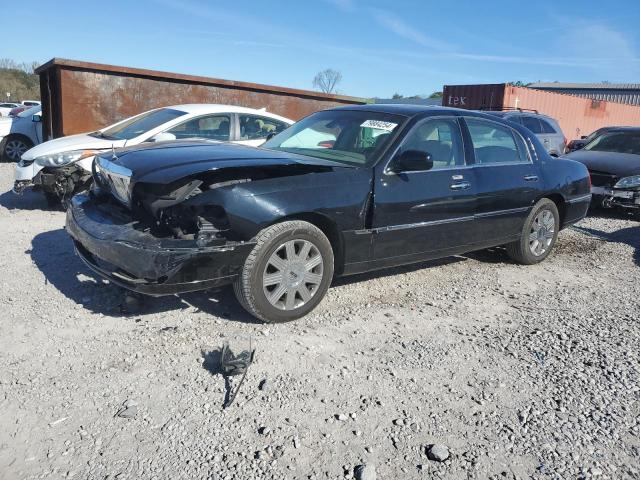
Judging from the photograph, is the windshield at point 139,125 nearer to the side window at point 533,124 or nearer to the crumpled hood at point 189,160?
the crumpled hood at point 189,160

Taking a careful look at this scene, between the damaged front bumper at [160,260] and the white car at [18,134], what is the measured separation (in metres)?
9.96

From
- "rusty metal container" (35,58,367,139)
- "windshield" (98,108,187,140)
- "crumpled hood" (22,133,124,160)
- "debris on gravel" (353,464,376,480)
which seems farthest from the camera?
"rusty metal container" (35,58,367,139)

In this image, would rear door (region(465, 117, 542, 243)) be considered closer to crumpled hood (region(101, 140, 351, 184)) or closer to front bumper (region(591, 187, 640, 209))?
crumpled hood (region(101, 140, 351, 184))

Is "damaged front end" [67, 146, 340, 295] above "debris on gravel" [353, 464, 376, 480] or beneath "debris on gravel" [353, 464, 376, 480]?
above

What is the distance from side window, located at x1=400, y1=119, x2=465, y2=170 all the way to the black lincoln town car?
0.01 metres

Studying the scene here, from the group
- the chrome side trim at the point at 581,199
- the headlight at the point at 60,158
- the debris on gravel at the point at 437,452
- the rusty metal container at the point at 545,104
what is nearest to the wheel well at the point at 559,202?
the chrome side trim at the point at 581,199

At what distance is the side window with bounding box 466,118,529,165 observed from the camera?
509 cm

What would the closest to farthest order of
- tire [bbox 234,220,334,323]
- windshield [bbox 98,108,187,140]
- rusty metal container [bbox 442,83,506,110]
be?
tire [bbox 234,220,334,323] → windshield [bbox 98,108,187,140] → rusty metal container [bbox 442,83,506,110]

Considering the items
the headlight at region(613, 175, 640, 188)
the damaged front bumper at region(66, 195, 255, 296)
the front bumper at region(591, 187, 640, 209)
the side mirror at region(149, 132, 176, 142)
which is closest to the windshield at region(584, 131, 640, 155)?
the headlight at region(613, 175, 640, 188)

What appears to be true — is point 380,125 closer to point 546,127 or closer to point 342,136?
point 342,136

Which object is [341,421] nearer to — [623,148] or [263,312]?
[263,312]

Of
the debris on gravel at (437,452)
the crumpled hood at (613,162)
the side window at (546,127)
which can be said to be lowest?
the debris on gravel at (437,452)

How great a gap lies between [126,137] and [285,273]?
427 centimetres

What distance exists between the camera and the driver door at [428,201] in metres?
4.28
